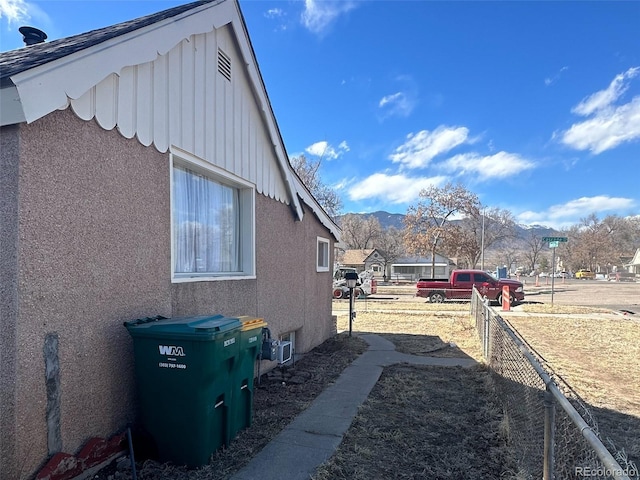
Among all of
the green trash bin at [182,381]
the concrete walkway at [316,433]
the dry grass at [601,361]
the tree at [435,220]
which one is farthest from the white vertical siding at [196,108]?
the tree at [435,220]

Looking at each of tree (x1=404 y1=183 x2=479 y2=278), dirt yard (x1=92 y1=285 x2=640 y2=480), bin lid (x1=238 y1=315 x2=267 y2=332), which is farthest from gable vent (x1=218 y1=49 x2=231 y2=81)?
tree (x1=404 y1=183 x2=479 y2=278)

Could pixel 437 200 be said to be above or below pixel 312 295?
above

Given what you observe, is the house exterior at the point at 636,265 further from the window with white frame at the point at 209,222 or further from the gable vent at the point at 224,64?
the gable vent at the point at 224,64

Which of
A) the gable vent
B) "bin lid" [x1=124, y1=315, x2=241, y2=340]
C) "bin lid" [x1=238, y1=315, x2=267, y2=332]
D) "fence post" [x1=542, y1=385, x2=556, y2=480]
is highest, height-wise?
the gable vent

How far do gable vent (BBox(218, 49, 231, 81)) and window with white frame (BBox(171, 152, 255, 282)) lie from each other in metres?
1.32

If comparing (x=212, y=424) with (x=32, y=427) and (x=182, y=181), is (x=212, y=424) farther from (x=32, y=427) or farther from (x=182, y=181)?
(x=182, y=181)

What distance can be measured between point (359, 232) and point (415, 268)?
53.0 feet

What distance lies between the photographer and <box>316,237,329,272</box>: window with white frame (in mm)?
9469

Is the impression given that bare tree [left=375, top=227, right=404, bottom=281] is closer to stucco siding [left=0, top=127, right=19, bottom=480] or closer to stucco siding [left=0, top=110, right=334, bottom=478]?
stucco siding [left=0, top=110, right=334, bottom=478]

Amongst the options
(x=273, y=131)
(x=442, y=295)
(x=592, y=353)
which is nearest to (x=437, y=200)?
(x=442, y=295)

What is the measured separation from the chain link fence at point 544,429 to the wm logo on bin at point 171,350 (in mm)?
2727

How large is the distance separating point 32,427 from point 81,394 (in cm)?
43

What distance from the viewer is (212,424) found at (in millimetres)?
3467

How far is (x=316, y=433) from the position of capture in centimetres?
426
